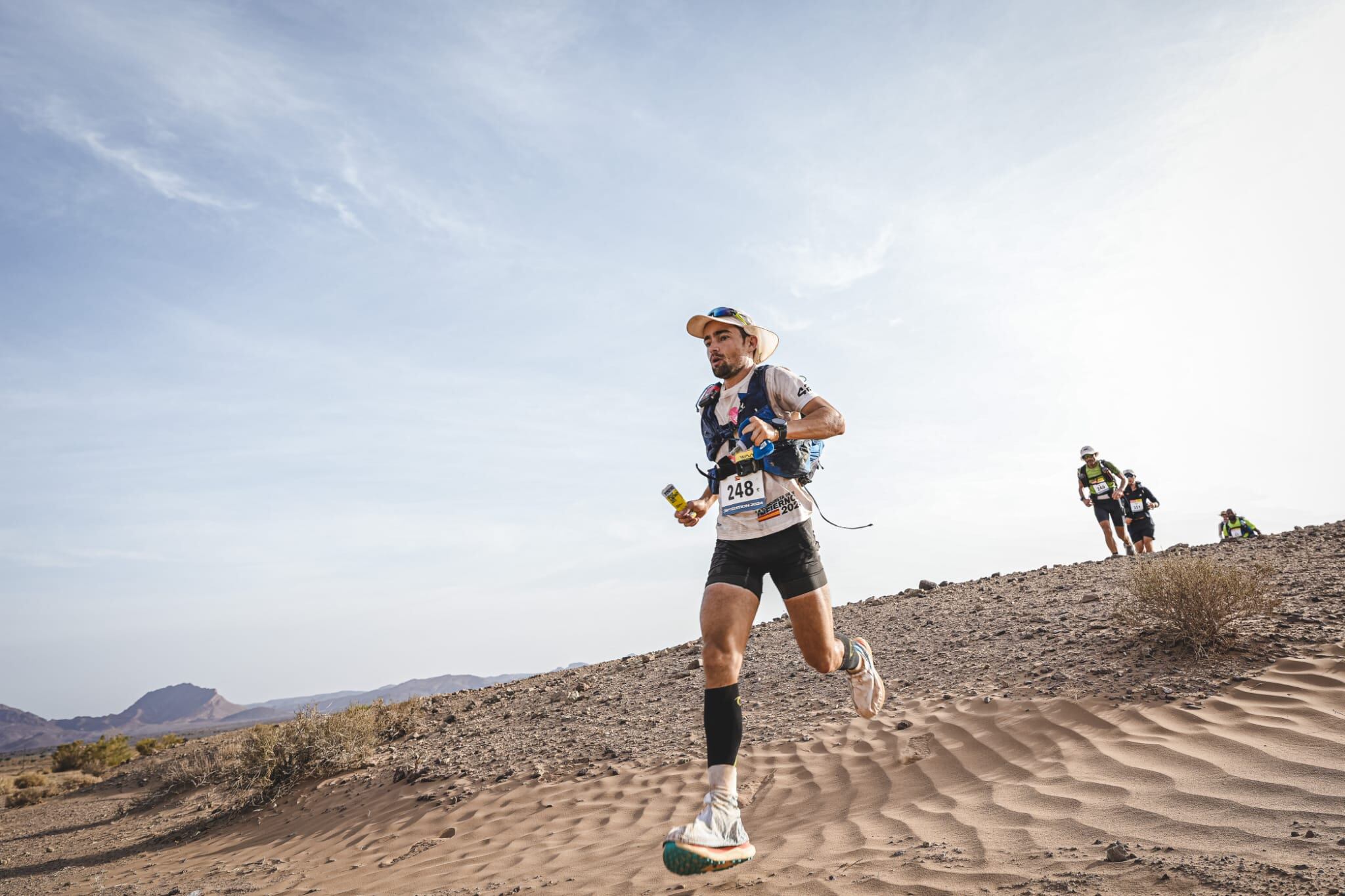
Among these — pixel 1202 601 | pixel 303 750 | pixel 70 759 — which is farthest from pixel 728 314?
pixel 70 759

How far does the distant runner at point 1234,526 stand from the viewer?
55.3 feet

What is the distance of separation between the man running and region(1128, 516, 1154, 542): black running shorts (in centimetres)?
1342

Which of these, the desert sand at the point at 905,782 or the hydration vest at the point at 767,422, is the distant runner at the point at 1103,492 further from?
the hydration vest at the point at 767,422

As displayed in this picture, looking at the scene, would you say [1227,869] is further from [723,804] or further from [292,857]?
[292,857]

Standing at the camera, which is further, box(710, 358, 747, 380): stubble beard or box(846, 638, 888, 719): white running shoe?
box(846, 638, 888, 719): white running shoe

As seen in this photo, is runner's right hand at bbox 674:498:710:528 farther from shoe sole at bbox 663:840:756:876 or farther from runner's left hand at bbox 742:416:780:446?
shoe sole at bbox 663:840:756:876

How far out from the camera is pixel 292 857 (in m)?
7.29

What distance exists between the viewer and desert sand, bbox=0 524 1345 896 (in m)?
3.62

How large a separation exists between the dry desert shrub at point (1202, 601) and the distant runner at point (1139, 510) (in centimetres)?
837

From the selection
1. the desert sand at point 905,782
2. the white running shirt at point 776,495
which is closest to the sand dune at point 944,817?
the desert sand at point 905,782

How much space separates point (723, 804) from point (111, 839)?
11356 mm

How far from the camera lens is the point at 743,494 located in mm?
3922

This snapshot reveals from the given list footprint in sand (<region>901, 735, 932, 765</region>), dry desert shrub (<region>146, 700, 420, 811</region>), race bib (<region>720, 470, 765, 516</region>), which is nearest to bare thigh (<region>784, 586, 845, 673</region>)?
race bib (<region>720, 470, 765, 516</region>)

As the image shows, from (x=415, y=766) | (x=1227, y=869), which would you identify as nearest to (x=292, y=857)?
(x=415, y=766)
